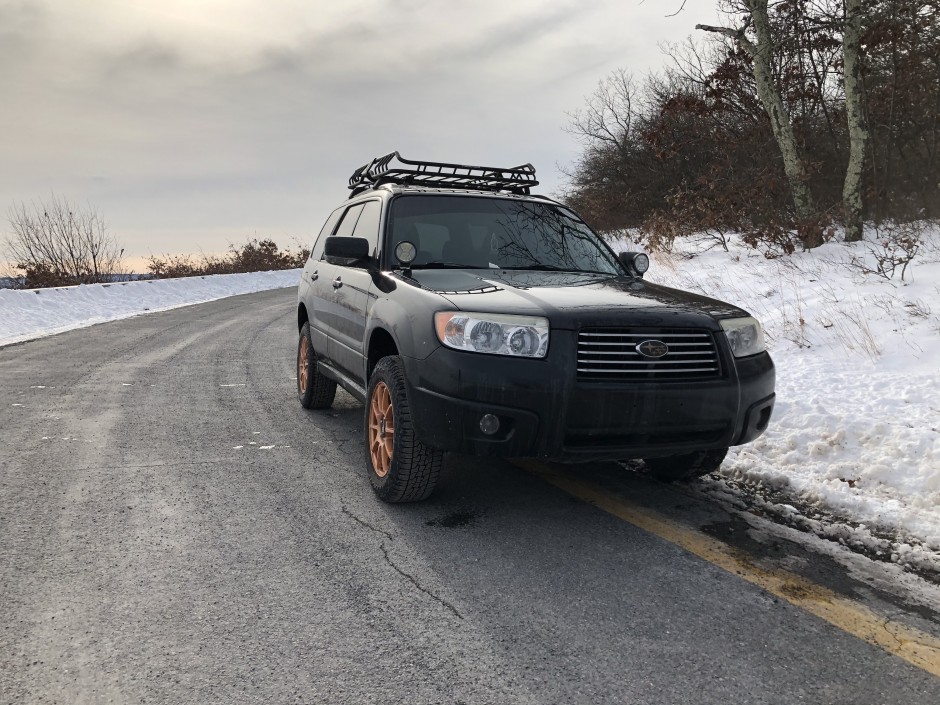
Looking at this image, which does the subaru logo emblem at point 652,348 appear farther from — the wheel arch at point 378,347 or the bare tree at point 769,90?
the bare tree at point 769,90

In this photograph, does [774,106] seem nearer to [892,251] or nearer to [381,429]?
[892,251]

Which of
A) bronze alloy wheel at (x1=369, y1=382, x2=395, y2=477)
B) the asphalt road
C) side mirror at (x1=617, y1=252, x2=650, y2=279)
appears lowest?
the asphalt road

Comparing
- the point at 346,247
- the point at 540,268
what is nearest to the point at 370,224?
the point at 346,247

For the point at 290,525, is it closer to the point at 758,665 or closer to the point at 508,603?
the point at 508,603

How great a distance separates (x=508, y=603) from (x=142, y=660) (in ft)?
4.32

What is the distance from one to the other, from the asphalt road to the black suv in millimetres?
462

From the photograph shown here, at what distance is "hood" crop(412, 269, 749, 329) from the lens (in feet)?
10.9

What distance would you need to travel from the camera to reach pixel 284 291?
24.0 m

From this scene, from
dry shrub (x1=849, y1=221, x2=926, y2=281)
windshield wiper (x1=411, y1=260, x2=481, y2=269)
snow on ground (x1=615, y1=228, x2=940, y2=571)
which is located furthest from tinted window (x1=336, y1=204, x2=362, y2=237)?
dry shrub (x1=849, y1=221, x2=926, y2=281)

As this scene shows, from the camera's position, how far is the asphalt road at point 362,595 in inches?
87.2

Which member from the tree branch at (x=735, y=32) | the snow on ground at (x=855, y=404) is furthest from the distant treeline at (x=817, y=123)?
the snow on ground at (x=855, y=404)

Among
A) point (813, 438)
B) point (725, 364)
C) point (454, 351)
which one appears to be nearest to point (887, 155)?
point (813, 438)

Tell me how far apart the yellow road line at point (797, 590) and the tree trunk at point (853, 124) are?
9.77 meters

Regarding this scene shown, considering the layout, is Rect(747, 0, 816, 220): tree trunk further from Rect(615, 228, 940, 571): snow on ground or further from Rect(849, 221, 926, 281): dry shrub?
Rect(615, 228, 940, 571): snow on ground
